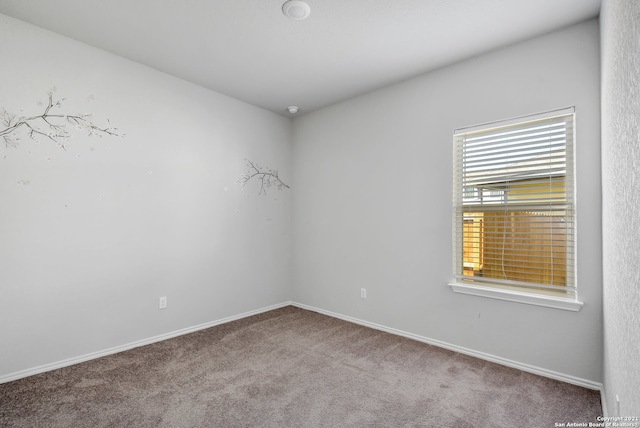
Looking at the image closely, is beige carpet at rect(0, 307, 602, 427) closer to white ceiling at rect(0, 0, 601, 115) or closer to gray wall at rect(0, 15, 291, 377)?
gray wall at rect(0, 15, 291, 377)

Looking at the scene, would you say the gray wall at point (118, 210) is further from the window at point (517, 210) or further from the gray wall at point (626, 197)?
the gray wall at point (626, 197)

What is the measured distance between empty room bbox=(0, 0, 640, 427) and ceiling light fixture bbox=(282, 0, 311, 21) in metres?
0.02

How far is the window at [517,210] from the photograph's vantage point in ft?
7.99

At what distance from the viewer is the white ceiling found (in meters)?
2.21

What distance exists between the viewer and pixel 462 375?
2463 mm

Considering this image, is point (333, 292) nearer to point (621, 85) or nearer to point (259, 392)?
point (259, 392)

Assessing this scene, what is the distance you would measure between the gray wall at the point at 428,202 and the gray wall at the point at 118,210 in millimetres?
821

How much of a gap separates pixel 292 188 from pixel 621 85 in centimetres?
361

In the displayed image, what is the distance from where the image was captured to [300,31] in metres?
2.49

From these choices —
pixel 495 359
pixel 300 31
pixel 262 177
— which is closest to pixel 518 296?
pixel 495 359

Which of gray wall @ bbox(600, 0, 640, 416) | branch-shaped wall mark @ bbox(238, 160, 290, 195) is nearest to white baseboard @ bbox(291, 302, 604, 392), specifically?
gray wall @ bbox(600, 0, 640, 416)

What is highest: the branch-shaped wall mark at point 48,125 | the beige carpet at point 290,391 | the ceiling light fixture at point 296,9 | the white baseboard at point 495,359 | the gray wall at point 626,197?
the ceiling light fixture at point 296,9

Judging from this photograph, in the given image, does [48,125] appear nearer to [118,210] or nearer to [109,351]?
[118,210]

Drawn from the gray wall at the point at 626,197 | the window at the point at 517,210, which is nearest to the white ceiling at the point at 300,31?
the window at the point at 517,210
